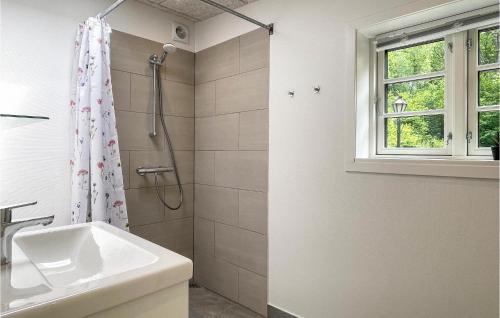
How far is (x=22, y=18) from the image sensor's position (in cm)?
174

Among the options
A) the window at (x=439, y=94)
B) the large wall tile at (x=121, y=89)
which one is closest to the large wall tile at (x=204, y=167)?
the large wall tile at (x=121, y=89)

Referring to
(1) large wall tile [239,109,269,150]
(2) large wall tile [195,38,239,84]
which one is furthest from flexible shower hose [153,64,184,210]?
(1) large wall tile [239,109,269,150]

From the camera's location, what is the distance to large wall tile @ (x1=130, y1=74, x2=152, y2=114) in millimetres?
2242

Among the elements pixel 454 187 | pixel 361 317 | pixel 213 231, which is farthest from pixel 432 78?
pixel 213 231

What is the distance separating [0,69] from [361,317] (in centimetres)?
233

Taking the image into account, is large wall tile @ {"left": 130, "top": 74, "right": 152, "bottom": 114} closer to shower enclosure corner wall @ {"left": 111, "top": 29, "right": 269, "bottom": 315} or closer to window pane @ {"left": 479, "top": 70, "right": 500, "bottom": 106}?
shower enclosure corner wall @ {"left": 111, "top": 29, "right": 269, "bottom": 315}

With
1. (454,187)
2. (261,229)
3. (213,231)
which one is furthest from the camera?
(213,231)

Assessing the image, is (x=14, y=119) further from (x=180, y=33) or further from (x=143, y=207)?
(x=180, y=33)

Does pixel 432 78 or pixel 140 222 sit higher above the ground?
pixel 432 78

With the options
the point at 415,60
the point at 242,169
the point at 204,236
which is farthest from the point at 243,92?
the point at 204,236

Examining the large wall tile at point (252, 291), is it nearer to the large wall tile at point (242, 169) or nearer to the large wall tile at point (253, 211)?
the large wall tile at point (253, 211)

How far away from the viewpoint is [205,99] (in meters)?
2.54

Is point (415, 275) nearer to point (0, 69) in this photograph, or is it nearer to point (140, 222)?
point (140, 222)

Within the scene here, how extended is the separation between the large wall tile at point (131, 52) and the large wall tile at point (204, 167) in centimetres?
75
